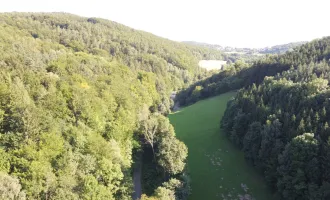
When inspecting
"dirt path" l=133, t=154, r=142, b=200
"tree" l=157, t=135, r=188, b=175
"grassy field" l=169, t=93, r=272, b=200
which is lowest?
"dirt path" l=133, t=154, r=142, b=200

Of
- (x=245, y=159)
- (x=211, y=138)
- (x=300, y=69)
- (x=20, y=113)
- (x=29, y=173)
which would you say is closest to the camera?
(x=29, y=173)

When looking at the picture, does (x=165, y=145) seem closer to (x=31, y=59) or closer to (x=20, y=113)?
(x=20, y=113)

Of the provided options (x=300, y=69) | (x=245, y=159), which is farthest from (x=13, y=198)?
(x=300, y=69)

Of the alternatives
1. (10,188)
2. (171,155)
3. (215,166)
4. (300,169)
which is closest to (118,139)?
(171,155)

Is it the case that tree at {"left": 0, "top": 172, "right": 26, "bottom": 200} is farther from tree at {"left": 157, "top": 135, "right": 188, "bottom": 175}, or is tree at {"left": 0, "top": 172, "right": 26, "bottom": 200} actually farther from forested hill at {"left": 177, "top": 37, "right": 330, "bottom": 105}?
forested hill at {"left": 177, "top": 37, "right": 330, "bottom": 105}

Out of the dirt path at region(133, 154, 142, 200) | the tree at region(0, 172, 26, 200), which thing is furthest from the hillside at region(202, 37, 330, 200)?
the tree at region(0, 172, 26, 200)

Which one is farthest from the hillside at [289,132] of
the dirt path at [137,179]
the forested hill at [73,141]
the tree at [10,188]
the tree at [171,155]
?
the tree at [10,188]
